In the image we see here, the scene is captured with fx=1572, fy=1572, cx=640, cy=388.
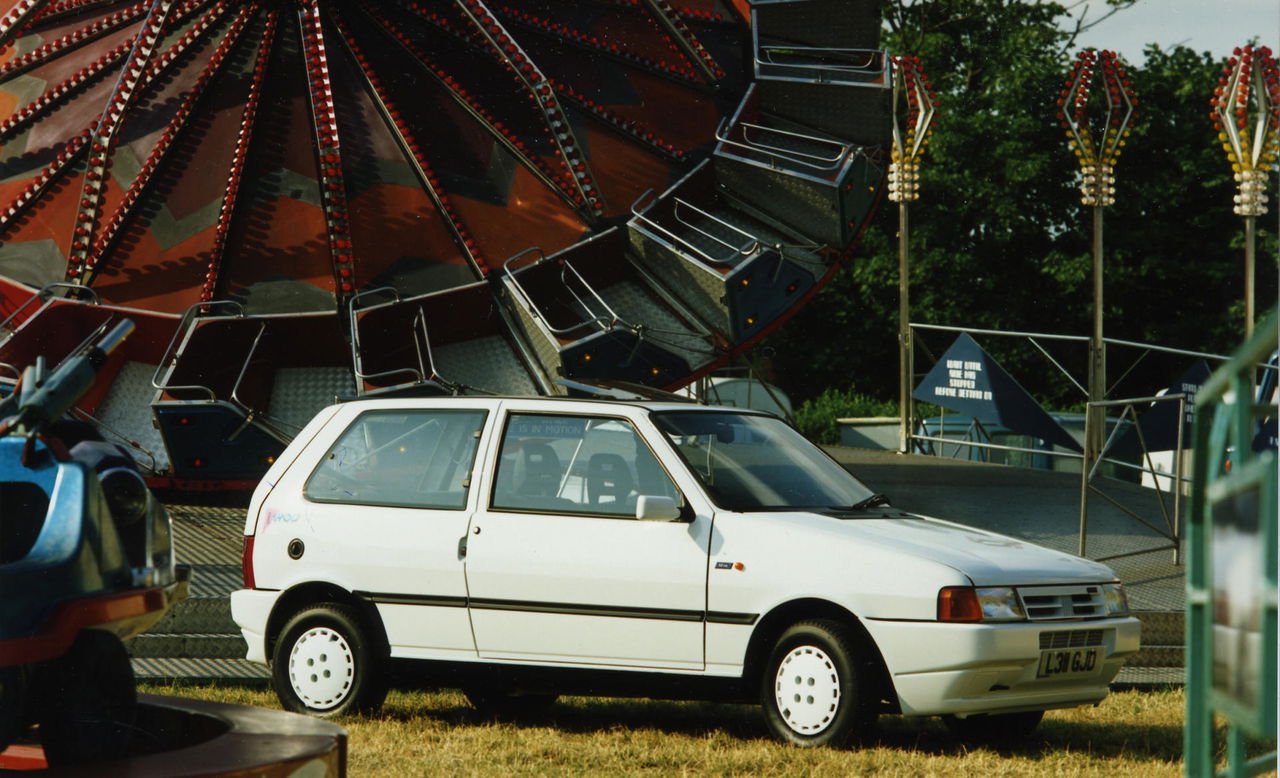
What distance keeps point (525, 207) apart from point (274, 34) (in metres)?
2.69

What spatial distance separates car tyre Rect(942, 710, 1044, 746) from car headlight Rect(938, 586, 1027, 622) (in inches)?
35.4

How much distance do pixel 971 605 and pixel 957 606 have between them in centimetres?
7

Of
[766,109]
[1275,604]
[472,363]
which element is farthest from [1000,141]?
[1275,604]

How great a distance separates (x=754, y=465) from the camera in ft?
26.5

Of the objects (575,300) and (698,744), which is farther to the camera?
(575,300)

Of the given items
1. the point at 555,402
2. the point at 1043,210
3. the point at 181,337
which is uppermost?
the point at 1043,210

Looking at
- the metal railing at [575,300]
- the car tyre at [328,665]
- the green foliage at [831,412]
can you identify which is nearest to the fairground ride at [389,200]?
the metal railing at [575,300]

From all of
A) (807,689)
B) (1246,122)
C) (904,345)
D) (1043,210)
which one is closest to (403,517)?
(807,689)

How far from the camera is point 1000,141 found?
39.0 metres

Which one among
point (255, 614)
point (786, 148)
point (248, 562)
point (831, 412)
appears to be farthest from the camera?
point (831, 412)

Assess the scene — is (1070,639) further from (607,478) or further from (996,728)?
(607,478)

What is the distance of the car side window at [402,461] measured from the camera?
822 centimetres

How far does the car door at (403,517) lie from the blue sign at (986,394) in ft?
29.9

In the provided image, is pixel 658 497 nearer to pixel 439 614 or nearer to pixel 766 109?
pixel 439 614
